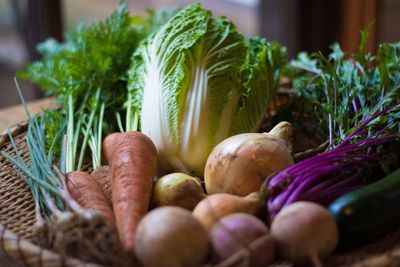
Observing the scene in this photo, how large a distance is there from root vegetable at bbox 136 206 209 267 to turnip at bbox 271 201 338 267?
125 mm

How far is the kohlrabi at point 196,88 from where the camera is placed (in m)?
1.28

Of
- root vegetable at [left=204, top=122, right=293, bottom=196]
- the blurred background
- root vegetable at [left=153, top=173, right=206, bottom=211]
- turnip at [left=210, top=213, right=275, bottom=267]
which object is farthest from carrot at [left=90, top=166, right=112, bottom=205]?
the blurred background

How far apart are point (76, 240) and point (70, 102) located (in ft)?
2.31

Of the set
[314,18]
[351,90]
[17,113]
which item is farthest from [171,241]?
[314,18]

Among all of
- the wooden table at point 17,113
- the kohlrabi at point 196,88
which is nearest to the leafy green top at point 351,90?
the kohlrabi at point 196,88

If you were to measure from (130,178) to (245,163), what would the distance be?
0.79 ft

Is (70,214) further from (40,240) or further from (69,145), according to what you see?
(69,145)

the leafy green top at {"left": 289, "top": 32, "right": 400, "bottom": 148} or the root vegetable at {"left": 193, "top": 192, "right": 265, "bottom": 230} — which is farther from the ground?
the leafy green top at {"left": 289, "top": 32, "right": 400, "bottom": 148}

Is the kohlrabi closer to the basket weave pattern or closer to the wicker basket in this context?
the wicker basket

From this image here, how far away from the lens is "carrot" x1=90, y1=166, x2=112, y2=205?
118cm

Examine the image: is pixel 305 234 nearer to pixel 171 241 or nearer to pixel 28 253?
pixel 171 241

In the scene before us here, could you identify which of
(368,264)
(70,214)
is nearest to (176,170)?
(70,214)

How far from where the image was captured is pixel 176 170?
4.15 feet

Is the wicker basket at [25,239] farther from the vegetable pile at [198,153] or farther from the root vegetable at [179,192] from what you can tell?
the root vegetable at [179,192]
